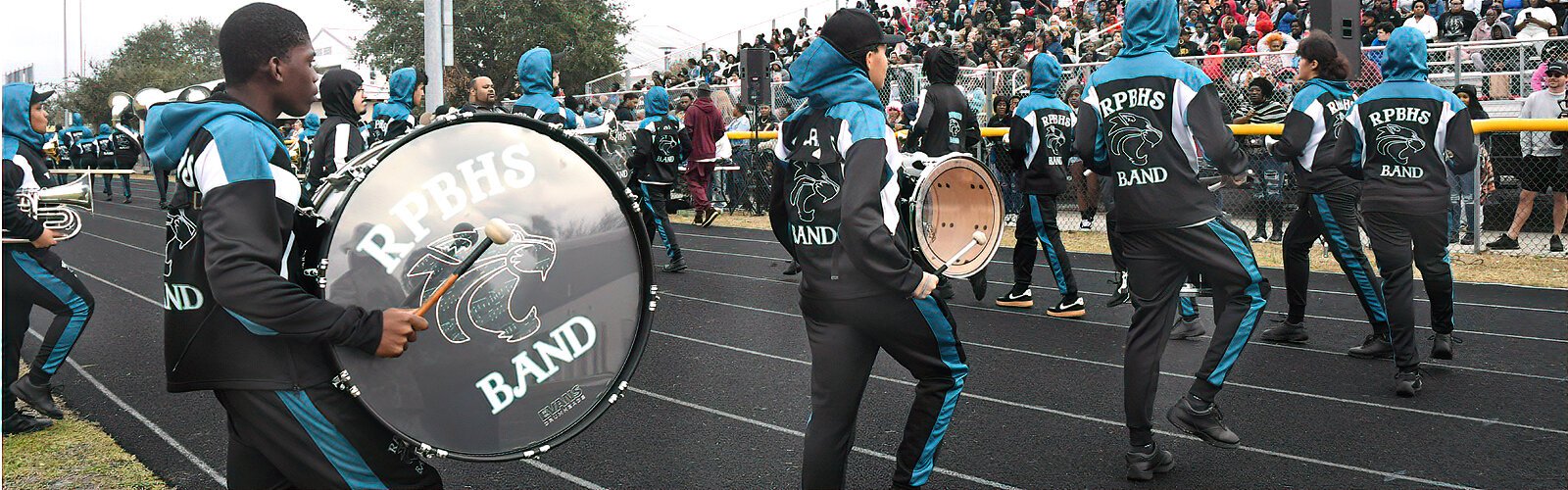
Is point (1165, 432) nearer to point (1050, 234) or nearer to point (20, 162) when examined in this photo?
point (1050, 234)

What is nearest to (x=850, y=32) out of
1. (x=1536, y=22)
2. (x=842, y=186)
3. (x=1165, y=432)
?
(x=842, y=186)

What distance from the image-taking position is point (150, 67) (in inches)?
2517

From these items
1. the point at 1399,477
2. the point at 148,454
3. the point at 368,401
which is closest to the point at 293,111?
the point at 368,401

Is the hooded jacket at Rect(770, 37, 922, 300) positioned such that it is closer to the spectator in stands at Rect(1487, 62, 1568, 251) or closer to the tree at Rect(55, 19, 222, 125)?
the spectator in stands at Rect(1487, 62, 1568, 251)

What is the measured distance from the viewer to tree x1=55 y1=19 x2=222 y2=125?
56.7 m

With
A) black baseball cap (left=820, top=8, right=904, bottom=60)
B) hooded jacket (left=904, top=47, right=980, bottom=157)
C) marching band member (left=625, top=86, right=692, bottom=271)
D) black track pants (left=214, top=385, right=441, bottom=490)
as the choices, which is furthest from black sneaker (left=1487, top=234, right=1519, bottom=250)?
black track pants (left=214, top=385, right=441, bottom=490)

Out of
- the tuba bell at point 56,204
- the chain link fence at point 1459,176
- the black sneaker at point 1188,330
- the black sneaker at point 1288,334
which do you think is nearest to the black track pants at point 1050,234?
the black sneaker at point 1188,330

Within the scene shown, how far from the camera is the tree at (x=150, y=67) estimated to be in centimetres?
5666

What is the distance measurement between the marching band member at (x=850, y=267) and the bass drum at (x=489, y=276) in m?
0.81

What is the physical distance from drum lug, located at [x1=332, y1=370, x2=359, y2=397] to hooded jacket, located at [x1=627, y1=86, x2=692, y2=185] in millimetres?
8945

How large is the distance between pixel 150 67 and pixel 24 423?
218 ft

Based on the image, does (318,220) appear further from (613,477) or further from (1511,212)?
(1511,212)

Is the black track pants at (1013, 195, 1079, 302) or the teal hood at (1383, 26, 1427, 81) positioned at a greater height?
the teal hood at (1383, 26, 1427, 81)

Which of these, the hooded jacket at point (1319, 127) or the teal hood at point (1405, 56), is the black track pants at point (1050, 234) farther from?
the teal hood at point (1405, 56)
